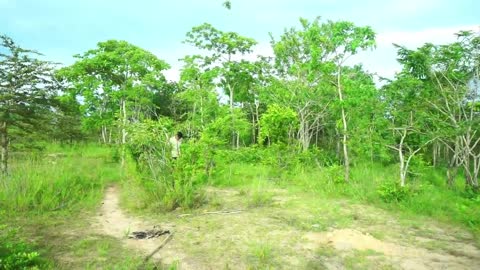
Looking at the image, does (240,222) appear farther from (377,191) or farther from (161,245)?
(377,191)

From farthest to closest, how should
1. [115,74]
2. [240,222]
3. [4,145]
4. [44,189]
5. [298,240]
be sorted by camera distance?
[115,74] < [4,145] < [44,189] < [240,222] < [298,240]

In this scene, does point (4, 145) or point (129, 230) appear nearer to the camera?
point (129, 230)

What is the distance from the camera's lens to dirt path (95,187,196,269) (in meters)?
5.06

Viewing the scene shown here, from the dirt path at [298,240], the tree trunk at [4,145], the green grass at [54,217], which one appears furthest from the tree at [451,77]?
the tree trunk at [4,145]

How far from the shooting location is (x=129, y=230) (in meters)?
6.11

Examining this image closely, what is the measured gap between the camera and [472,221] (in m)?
6.57

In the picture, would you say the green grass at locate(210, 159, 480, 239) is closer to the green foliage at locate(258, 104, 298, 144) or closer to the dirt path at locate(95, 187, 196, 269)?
the green foliage at locate(258, 104, 298, 144)

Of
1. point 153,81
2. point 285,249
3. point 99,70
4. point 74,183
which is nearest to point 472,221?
point 285,249

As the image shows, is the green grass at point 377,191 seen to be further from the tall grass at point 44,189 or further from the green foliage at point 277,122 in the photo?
the tall grass at point 44,189

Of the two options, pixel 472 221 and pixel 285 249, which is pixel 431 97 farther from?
pixel 285 249

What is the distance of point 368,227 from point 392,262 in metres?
1.66

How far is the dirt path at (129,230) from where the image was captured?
199 inches

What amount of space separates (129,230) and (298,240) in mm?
2798

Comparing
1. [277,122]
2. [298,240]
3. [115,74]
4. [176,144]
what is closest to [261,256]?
[298,240]
